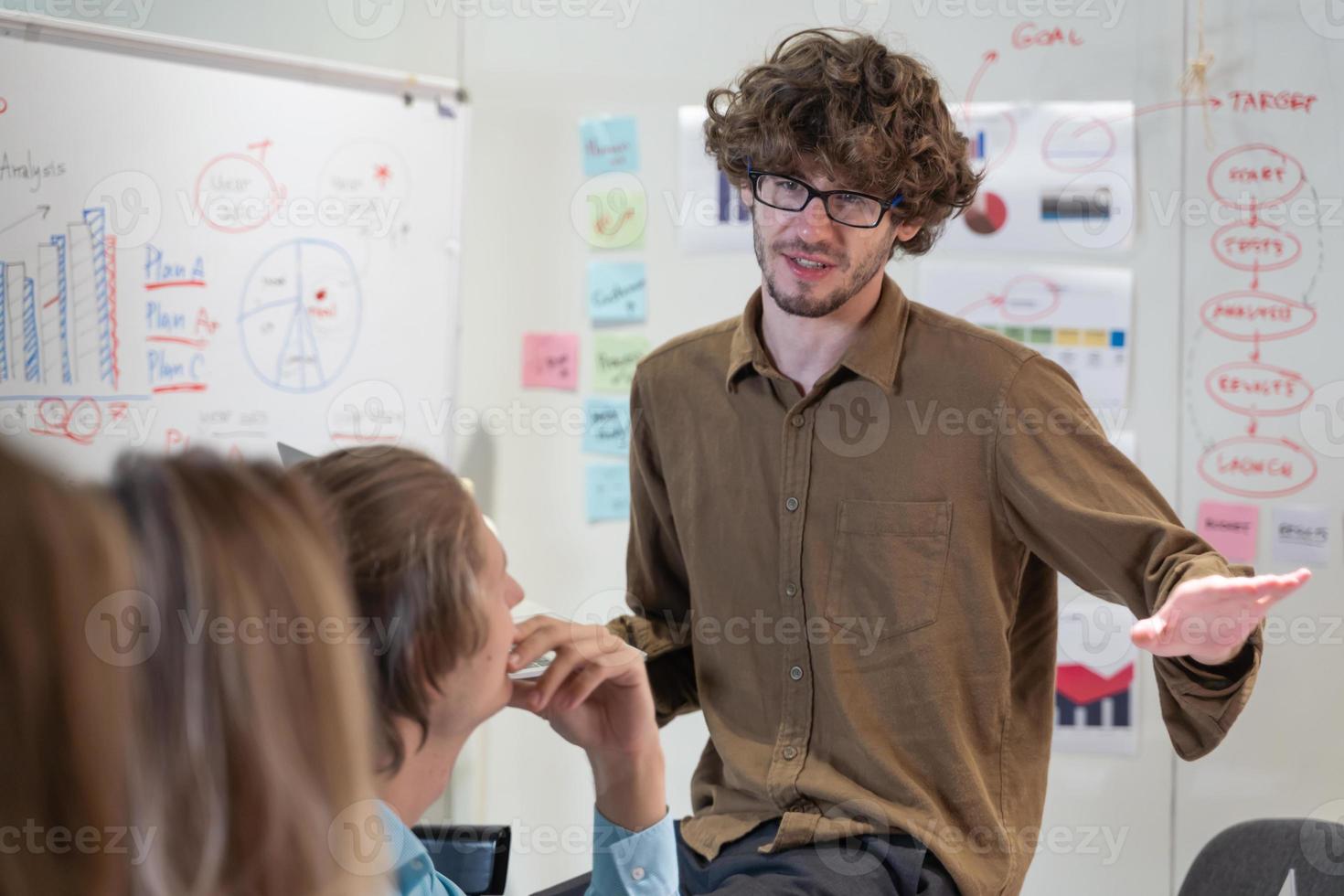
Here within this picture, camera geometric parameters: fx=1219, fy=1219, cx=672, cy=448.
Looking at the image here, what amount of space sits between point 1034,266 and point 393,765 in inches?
76.6

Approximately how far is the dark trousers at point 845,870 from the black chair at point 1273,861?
442 mm

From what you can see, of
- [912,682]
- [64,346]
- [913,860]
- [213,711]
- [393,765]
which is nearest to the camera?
[213,711]

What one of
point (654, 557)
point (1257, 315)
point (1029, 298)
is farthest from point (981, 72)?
point (654, 557)

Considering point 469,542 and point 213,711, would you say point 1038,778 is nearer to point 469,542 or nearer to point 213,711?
point 469,542

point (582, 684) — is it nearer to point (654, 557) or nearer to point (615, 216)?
point (654, 557)

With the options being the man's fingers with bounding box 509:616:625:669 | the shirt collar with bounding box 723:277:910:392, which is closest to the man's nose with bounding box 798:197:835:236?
the shirt collar with bounding box 723:277:910:392

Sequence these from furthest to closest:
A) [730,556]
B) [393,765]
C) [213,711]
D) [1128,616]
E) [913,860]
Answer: [1128,616] → [730,556] → [913,860] → [393,765] → [213,711]

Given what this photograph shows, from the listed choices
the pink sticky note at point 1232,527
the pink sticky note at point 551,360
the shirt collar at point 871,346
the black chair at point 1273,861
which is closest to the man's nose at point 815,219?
the shirt collar at point 871,346

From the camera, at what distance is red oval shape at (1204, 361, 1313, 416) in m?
2.43

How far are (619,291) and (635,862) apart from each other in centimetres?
167

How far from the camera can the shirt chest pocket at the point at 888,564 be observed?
1523 millimetres

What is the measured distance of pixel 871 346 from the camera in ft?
5.17

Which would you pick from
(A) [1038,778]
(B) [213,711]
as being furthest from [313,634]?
(A) [1038,778]

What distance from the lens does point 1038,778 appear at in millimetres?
1551
